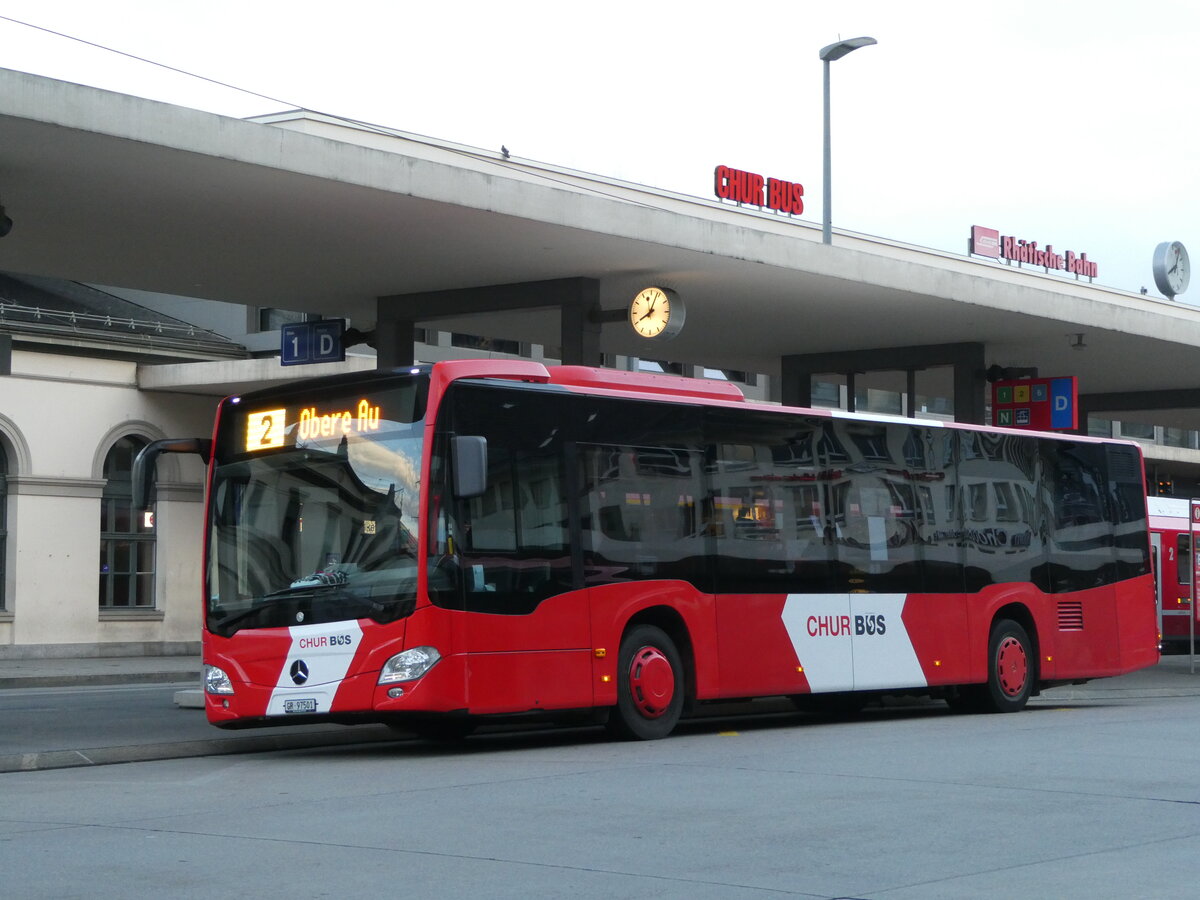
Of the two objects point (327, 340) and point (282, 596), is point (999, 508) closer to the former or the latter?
point (282, 596)

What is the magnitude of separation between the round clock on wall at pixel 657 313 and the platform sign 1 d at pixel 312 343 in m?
4.52

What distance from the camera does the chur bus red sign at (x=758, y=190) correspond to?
39.1 m

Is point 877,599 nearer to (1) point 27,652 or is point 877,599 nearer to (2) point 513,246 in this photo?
(2) point 513,246

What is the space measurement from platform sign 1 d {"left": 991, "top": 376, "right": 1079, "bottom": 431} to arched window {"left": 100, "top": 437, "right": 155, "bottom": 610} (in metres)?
17.4

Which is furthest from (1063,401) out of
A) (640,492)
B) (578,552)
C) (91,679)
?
(91,679)

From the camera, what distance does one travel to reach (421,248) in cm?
1933

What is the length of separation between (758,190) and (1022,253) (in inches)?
693

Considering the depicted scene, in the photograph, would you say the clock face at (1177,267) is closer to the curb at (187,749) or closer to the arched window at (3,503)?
the arched window at (3,503)

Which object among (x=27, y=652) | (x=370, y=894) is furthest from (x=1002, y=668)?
(x=27, y=652)

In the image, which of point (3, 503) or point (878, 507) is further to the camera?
point (3, 503)

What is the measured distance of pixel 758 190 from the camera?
131 ft

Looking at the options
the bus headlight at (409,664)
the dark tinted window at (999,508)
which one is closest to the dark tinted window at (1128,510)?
the dark tinted window at (999,508)

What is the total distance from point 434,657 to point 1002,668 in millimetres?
7863

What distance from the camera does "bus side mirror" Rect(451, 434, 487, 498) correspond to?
12594 mm
